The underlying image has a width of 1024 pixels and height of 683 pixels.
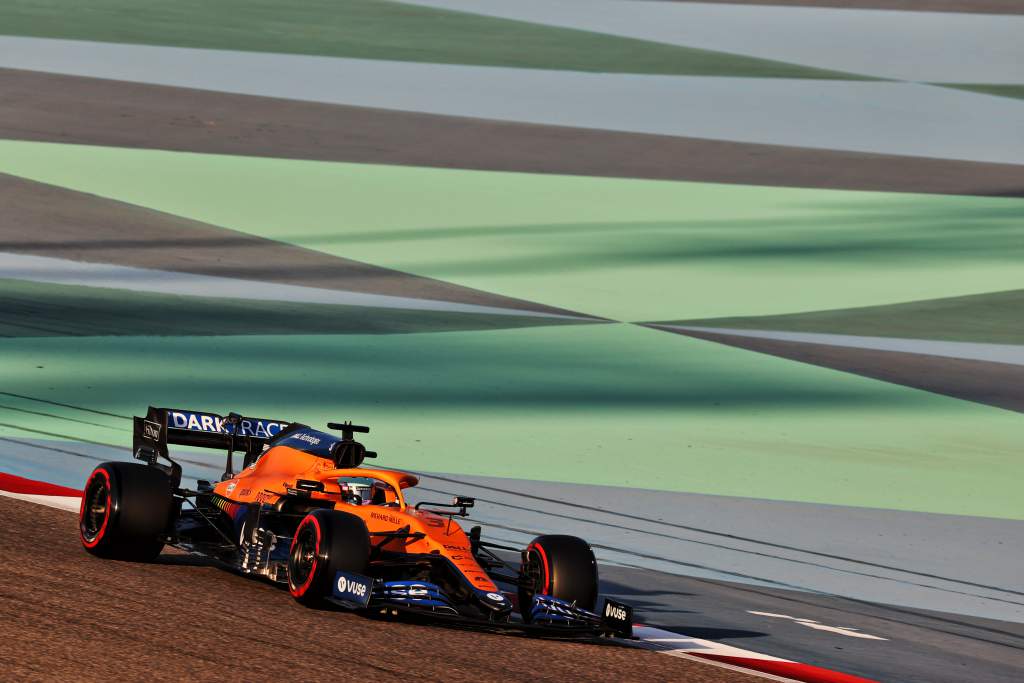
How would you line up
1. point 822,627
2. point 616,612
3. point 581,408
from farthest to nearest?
1. point 581,408
2. point 822,627
3. point 616,612

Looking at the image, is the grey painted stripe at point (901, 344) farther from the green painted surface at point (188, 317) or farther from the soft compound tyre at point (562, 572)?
the soft compound tyre at point (562, 572)

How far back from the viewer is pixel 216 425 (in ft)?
42.2

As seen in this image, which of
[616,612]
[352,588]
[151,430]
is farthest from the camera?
[151,430]

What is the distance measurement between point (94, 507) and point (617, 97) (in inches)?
1052

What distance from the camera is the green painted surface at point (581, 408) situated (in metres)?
16.5

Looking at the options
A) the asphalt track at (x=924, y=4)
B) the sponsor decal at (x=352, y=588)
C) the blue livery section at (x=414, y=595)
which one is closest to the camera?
the sponsor decal at (x=352, y=588)

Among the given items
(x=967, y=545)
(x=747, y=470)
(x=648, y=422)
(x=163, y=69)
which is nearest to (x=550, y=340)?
(x=648, y=422)

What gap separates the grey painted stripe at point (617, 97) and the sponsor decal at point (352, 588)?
2527cm

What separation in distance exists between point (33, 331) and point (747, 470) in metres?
7.74

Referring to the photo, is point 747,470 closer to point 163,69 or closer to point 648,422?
point 648,422

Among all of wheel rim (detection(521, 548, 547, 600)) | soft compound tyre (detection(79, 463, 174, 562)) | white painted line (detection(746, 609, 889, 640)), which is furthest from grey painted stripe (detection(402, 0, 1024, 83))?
soft compound tyre (detection(79, 463, 174, 562))

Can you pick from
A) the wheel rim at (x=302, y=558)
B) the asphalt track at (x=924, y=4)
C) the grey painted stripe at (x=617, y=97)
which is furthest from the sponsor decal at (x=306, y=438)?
the asphalt track at (x=924, y=4)

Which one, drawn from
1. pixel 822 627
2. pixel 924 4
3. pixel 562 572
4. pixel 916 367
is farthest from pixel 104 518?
pixel 924 4

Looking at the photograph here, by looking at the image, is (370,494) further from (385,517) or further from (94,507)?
(94,507)
